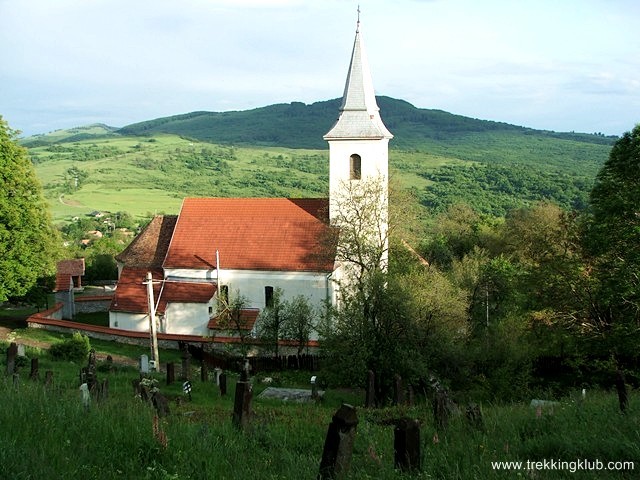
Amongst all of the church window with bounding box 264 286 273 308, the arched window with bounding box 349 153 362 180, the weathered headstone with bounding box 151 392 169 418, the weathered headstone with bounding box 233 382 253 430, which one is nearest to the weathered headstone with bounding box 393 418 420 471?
the weathered headstone with bounding box 233 382 253 430

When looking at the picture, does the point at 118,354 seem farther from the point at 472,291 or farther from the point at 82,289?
the point at 82,289

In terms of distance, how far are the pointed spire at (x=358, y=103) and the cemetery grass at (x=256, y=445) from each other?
25.1 metres

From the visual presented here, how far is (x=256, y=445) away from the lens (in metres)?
7.49

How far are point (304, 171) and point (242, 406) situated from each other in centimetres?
14472

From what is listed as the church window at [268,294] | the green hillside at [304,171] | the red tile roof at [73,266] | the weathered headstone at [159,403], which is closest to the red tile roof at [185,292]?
the church window at [268,294]

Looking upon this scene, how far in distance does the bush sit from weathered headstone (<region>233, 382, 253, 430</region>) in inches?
693

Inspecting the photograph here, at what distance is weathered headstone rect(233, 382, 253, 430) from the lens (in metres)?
8.46

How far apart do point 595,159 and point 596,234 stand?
137 meters

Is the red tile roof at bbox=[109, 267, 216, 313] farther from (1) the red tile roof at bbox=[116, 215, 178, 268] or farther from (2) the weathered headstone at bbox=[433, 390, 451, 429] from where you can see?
(2) the weathered headstone at bbox=[433, 390, 451, 429]

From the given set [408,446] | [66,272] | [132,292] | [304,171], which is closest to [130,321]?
[132,292]

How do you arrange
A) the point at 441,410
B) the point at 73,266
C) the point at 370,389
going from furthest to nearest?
the point at 73,266 < the point at 370,389 < the point at 441,410

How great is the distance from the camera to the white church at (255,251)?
107 ft

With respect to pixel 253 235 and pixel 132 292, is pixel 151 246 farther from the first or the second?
pixel 253 235

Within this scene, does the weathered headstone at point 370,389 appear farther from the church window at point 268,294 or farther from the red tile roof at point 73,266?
the red tile roof at point 73,266
